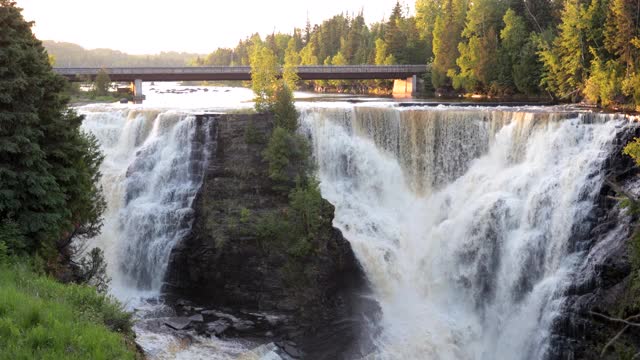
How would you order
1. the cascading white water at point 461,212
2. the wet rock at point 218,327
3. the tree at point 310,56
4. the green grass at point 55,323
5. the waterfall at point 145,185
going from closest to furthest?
the green grass at point 55,323 → the wet rock at point 218,327 → the cascading white water at point 461,212 → the waterfall at point 145,185 → the tree at point 310,56

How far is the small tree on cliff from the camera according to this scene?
56.0 ft

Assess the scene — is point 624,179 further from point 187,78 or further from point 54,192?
point 187,78

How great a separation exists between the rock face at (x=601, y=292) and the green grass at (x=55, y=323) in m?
14.8

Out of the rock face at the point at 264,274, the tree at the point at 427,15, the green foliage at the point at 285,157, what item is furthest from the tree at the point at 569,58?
the tree at the point at 427,15

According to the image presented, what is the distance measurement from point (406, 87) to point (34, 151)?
61.4m

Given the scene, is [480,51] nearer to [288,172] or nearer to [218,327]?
[288,172]

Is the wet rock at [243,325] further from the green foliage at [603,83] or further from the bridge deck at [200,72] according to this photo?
the bridge deck at [200,72]

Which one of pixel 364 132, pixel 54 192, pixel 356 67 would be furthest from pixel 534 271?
pixel 356 67

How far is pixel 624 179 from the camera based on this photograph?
23.5m

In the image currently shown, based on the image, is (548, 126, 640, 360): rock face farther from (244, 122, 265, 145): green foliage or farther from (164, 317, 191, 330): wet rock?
(244, 122, 265, 145): green foliage

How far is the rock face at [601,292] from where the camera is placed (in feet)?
63.7

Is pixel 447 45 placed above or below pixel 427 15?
below

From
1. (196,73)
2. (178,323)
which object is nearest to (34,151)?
(178,323)

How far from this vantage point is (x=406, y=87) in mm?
74688
